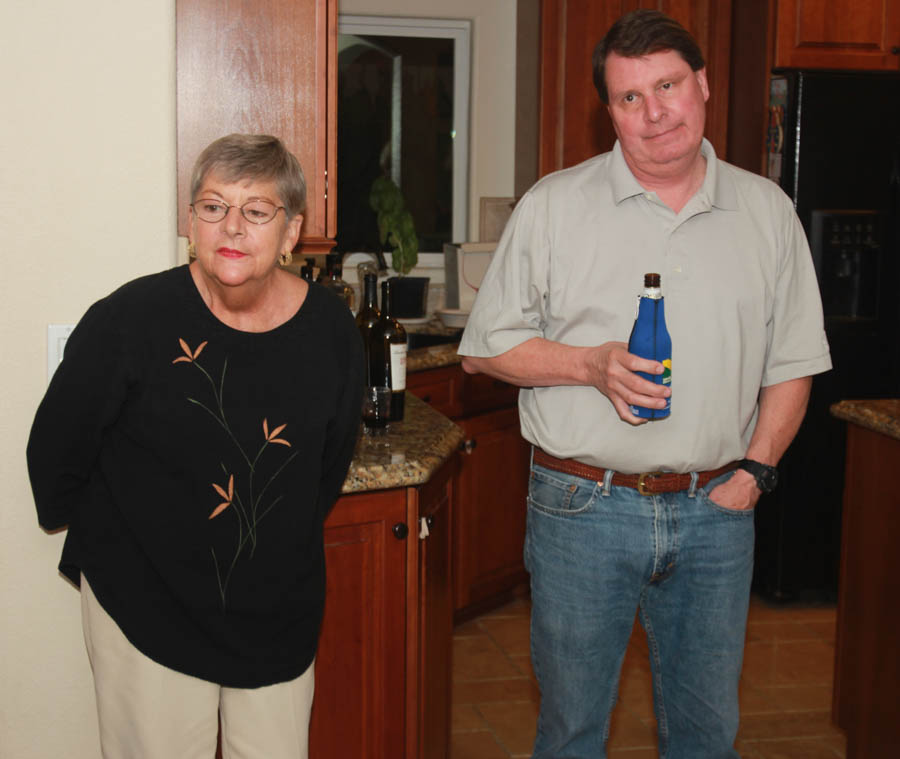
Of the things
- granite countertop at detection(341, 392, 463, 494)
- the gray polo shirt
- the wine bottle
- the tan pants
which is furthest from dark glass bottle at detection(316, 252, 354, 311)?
the tan pants

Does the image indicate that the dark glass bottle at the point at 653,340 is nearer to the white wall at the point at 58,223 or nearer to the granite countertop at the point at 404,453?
the granite countertop at the point at 404,453

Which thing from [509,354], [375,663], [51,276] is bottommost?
[375,663]

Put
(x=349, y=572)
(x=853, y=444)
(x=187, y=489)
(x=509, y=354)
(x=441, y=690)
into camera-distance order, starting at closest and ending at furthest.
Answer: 1. (x=187, y=489)
2. (x=509, y=354)
3. (x=349, y=572)
4. (x=441, y=690)
5. (x=853, y=444)

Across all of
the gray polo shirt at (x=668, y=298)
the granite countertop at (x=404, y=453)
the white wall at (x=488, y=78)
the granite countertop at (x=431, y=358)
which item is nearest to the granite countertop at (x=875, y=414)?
the gray polo shirt at (x=668, y=298)

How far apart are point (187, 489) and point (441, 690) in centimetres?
99

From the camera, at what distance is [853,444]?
2.52 metres

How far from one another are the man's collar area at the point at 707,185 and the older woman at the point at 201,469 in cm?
57

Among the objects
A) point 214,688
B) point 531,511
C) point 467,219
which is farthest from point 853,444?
point 467,219

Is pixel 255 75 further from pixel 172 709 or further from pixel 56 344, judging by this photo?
pixel 172 709

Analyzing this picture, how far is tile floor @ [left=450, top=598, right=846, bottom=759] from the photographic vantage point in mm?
2695

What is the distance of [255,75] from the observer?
1.81m

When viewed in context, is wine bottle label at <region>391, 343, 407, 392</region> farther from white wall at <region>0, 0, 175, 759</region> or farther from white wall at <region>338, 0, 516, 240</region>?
white wall at <region>338, 0, 516, 240</region>

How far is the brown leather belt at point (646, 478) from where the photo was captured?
1.72 metres

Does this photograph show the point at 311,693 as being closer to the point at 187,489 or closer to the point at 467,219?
the point at 187,489
